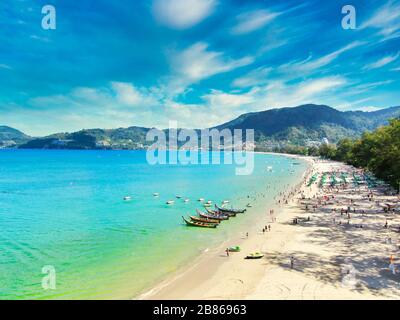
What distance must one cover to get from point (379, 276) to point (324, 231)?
14.8 m

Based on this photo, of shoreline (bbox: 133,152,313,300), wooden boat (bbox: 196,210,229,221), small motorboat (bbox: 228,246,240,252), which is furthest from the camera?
wooden boat (bbox: 196,210,229,221)

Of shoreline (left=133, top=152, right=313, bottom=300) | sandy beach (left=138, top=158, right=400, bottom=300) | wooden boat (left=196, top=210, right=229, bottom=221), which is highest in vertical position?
wooden boat (left=196, top=210, right=229, bottom=221)

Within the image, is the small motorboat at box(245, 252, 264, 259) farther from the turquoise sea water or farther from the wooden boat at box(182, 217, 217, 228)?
the wooden boat at box(182, 217, 217, 228)

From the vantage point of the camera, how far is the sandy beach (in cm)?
2209

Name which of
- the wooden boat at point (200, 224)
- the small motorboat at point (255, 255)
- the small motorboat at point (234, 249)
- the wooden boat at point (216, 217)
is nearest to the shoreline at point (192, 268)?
the small motorboat at point (234, 249)

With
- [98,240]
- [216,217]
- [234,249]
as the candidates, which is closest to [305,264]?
[234,249]

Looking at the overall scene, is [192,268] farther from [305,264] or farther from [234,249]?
[305,264]

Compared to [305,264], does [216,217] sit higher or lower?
higher

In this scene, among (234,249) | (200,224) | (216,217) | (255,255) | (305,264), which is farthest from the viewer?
(216,217)

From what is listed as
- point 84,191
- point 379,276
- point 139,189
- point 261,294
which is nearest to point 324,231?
point 379,276

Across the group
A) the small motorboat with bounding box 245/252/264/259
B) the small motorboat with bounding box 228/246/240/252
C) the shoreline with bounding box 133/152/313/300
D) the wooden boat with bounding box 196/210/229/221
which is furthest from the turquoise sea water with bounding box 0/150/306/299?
the small motorboat with bounding box 245/252/264/259

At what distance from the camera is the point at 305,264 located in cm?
2702
